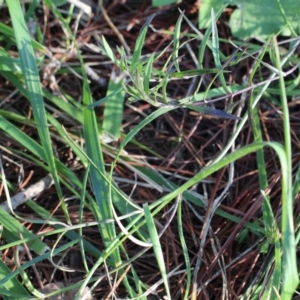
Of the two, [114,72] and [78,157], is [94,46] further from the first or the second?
[78,157]

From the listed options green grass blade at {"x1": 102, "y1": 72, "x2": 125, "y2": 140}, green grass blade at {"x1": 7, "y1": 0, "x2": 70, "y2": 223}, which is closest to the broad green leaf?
green grass blade at {"x1": 102, "y1": 72, "x2": 125, "y2": 140}

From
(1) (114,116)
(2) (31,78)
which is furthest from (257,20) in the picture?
(2) (31,78)

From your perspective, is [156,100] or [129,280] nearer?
[156,100]

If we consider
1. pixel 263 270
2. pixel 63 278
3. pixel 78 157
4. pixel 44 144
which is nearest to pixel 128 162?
pixel 78 157

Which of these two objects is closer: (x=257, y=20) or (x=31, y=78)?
(x=31, y=78)

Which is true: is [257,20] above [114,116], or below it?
above

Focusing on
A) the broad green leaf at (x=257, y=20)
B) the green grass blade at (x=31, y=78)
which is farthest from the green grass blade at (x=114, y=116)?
the broad green leaf at (x=257, y=20)

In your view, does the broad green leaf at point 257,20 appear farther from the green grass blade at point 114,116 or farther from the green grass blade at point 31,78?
the green grass blade at point 31,78

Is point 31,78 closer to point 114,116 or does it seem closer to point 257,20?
point 114,116

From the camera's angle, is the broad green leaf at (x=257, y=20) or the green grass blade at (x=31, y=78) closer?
the green grass blade at (x=31, y=78)

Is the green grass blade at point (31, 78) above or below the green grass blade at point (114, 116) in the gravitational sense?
above

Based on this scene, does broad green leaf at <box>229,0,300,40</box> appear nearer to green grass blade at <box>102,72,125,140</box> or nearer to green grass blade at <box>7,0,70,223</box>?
green grass blade at <box>102,72,125,140</box>
